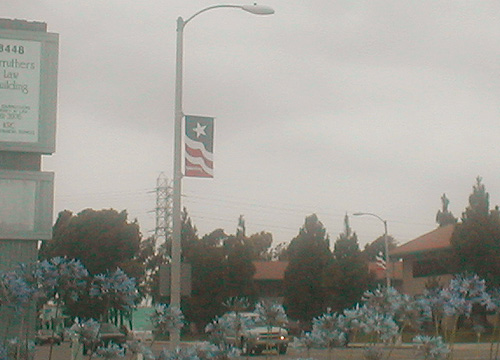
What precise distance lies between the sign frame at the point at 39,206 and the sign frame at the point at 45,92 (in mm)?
365

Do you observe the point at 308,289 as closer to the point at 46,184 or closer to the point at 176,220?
the point at 176,220

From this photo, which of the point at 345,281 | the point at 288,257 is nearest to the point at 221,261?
the point at 288,257

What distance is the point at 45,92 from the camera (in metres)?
12.1

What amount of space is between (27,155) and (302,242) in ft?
128

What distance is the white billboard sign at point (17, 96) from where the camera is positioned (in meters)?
11.9

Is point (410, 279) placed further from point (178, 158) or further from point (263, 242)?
point (263, 242)

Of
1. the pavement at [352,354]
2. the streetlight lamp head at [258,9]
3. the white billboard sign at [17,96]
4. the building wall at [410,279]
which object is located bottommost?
the pavement at [352,354]

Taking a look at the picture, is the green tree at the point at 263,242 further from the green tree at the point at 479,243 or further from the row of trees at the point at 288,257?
the green tree at the point at 479,243

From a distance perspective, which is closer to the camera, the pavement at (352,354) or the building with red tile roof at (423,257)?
the pavement at (352,354)

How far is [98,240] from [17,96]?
131 ft

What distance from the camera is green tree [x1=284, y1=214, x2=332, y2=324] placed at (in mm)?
49125

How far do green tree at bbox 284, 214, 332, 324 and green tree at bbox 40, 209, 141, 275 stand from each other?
9612mm

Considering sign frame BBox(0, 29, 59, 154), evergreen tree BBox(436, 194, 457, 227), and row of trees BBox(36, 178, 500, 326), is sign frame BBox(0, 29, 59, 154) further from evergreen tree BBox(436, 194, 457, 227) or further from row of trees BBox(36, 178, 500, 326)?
evergreen tree BBox(436, 194, 457, 227)

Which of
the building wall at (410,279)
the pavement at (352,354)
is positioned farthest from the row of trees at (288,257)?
the pavement at (352,354)
